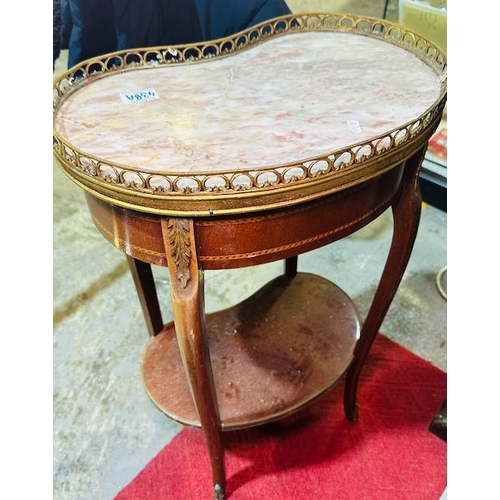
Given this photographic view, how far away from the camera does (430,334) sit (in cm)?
139

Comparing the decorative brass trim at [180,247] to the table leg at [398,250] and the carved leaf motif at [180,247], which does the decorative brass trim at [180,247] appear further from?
the table leg at [398,250]

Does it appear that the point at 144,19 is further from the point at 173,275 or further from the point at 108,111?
the point at 173,275

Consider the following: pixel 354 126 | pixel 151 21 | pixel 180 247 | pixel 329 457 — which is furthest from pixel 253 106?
pixel 329 457

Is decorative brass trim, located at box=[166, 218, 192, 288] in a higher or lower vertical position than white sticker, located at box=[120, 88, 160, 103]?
lower

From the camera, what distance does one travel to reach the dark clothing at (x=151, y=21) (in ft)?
3.57

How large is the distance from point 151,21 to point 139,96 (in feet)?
1.29

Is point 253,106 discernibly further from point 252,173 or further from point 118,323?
point 118,323

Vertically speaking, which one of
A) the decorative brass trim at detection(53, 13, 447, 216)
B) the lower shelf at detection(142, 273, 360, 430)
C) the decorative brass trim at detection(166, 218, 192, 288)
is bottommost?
the lower shelf at detection(142, 273, 360, 430)

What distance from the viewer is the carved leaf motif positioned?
0.67 m

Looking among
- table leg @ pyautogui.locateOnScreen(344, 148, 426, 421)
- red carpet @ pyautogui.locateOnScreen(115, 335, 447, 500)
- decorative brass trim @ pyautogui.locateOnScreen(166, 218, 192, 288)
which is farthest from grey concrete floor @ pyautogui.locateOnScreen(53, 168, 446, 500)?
decorative brass trim @ pyautogui.locateOnScreen(166, 218, 192, 288)

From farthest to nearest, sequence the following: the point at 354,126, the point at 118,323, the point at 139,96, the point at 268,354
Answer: the point at 118,323 → the point at 268,354 → the point at 139,96 → the point at 354,126

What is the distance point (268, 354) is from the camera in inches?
44.2

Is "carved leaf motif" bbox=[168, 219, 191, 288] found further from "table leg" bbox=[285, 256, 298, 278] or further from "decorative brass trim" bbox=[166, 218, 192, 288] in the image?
"table leg" bbox=[285, 256, 298, 278]
